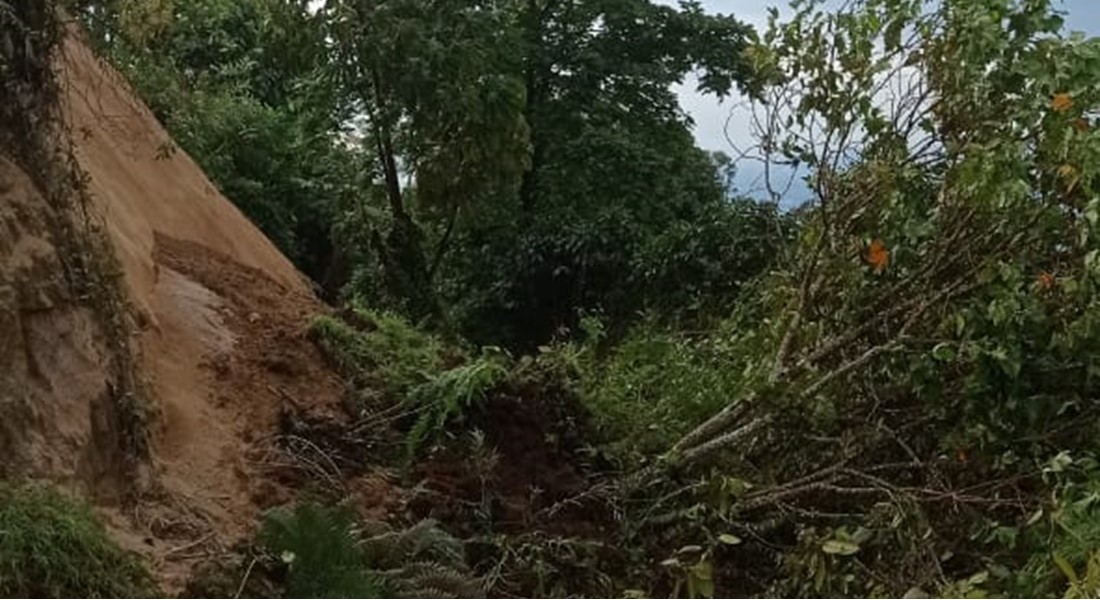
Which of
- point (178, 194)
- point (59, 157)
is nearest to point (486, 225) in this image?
point (178, 194)

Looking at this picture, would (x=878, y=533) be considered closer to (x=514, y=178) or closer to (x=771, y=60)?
(x=771, y=60)

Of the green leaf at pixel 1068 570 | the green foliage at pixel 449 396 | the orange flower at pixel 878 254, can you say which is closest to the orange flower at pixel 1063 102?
the orange flower at pixel 878 254

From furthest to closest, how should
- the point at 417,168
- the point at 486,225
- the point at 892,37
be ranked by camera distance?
the point at 486,225 → the point at 417,168 → the point at 892,37

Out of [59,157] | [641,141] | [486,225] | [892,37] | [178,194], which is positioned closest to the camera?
[59,157]

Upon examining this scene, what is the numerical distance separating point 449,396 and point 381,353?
1.10m

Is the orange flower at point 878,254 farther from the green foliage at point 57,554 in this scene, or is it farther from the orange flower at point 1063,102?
the green foliage at point 57,554

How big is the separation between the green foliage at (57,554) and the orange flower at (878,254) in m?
3.67

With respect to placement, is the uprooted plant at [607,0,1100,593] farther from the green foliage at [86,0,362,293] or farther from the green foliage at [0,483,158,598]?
the green foliage at [86,0,362,293]

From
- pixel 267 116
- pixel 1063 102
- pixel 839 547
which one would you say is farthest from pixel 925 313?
pixel 267 116

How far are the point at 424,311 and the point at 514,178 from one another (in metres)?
1.61

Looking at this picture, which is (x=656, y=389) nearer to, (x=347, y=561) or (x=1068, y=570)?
(x=347, y=561)

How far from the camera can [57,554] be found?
479cm

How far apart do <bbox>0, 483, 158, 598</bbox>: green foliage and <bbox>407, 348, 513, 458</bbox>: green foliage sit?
8.68ft

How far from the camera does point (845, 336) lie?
7.07m
